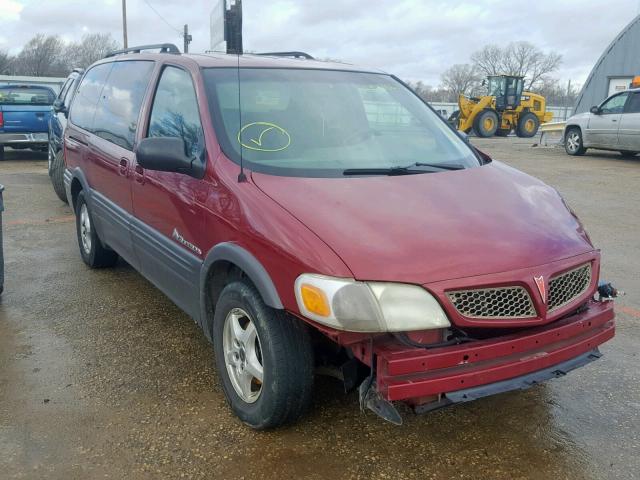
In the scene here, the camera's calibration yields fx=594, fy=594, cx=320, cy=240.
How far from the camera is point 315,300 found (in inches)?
90.7

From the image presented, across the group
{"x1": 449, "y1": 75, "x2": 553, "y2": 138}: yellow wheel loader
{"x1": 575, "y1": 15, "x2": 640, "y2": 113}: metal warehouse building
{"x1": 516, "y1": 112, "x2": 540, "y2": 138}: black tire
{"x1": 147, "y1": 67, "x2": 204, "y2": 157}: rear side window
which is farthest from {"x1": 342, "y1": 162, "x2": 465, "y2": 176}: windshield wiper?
{"x1": 575, "y1": 15, "x2": 640, "y2": 113}: metal warehouse building

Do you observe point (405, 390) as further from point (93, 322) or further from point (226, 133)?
point (93, 322)

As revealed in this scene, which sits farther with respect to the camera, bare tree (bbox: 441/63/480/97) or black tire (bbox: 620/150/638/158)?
bare tree (bbox: 441/63/480/97)

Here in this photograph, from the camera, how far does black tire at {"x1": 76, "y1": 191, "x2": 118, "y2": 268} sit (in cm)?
502

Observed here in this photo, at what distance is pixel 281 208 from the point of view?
8.43ft

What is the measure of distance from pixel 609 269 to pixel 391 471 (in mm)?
3822

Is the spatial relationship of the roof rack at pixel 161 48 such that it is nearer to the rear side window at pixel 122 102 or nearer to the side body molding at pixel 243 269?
the rear side window at pixel 122 102

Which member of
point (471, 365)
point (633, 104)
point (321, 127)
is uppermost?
point (633, 104)

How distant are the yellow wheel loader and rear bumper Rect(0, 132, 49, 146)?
17950 millimetres

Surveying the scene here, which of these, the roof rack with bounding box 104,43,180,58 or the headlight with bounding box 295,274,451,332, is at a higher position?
the roof rack with bounding box 104,43,180,58

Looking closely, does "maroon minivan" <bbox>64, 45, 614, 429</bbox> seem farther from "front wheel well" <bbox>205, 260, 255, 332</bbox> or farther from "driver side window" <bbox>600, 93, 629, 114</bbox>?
"driver side window" <bbox>600, 93, 629, 114</bbox>

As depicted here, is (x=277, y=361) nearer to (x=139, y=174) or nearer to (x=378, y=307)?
(x=378, y=307)

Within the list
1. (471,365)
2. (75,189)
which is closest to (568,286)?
(471,365)

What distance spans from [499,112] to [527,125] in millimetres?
1573
